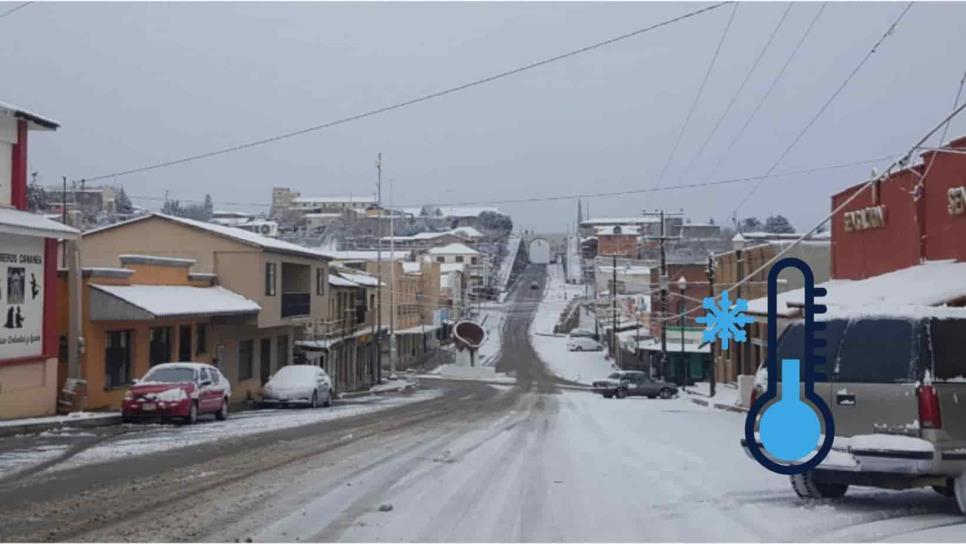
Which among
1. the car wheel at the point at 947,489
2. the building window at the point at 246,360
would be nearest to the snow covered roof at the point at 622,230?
the building window at the point at 246,360

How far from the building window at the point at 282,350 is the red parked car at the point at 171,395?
21.9 meters

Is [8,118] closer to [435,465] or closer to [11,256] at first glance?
[11,256]

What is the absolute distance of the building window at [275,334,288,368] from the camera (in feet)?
161

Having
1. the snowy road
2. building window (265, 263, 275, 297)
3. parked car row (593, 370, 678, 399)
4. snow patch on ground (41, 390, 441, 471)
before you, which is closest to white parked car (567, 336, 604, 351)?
parked car row (593, 370, 678, 399)

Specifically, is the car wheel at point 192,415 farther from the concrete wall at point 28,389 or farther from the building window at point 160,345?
the building window at point 160,345

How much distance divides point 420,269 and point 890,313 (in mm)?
87596

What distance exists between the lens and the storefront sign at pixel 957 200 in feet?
65.6

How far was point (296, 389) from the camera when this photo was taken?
120ft

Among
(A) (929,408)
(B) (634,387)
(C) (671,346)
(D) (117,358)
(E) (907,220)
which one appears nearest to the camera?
(A) (929,408)

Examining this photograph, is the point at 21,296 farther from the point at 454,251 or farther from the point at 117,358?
the point at 454,251

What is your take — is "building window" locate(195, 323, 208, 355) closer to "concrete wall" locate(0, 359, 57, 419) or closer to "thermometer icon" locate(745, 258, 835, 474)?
"concrete wall" locate(0, 359, 57, 419)

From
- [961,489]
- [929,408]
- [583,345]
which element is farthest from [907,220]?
[583,345]

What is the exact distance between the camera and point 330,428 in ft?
77.3

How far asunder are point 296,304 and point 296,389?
11.1 meters
